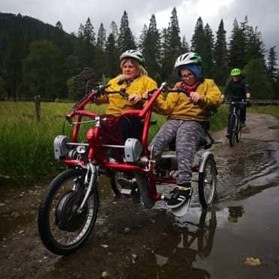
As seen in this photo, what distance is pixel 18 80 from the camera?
326 ft

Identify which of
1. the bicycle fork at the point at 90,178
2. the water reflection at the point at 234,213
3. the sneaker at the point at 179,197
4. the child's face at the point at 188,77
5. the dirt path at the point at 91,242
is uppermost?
the child's face at the point at 188,77

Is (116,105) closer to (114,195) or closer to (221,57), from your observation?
(114,195)

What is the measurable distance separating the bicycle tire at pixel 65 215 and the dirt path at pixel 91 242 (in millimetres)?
140

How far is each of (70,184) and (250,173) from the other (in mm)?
4500

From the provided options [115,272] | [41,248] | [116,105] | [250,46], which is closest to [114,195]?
[116,105]

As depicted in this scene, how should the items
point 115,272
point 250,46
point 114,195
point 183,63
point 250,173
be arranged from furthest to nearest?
point 250,46 → point 250,173 → point 114,195 → point 183,63 → point 115,272

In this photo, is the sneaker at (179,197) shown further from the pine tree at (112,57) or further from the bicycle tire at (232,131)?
the pine tree at (112,57)

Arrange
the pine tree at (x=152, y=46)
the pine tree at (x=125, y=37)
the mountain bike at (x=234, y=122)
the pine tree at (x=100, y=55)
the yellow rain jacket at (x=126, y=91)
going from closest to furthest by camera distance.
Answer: the yellow rain jacket at (x=126, y=91)
the mountain bike at (x=234, y=122)
the pine tree at (x=100, y=55)
the pine tree at (x=152, y=46)
the pine tree at (x=125, y=37)

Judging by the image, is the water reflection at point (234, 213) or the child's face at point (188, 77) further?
the child's face at point (188, 77)

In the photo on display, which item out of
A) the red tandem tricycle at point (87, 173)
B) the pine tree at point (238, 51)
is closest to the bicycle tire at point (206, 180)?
the red tandem tricycle at point (87, 173)

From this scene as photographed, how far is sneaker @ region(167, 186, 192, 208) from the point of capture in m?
4.99

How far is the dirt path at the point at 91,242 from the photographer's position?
3.88 m

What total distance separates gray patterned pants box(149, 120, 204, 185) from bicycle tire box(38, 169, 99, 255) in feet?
3.72

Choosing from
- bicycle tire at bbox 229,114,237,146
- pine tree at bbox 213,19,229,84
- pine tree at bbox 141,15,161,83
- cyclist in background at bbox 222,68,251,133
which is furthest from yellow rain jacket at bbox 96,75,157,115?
pine tree at bbox 141,15,161,83
